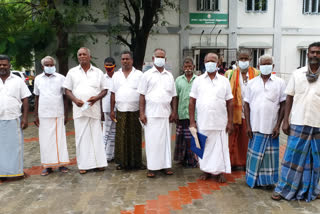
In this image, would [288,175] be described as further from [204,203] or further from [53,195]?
[53,195]

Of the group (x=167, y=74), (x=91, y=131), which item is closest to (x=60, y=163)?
(x=91, y=131)

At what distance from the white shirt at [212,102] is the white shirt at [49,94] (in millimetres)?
2349

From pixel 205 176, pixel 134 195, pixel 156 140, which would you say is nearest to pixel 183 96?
pixel 156 140

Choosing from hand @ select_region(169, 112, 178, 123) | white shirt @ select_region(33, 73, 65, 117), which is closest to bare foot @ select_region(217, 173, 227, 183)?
hand @ select_region(169, 112, 178, 123)

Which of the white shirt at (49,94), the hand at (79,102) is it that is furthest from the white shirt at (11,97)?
the hand at (79,102)

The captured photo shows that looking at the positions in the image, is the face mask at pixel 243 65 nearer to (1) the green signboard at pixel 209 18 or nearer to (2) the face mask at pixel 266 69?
(2) the face mask at pixel 266 69

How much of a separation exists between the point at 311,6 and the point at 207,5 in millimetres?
5676

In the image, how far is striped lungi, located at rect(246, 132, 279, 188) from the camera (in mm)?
4250

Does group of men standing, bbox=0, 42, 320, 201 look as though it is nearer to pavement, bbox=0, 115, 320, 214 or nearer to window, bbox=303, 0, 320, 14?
pavement, bbox=0, 115, 320, 214

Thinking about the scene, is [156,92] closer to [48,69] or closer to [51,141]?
[48,69]

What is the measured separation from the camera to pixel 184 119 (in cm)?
546

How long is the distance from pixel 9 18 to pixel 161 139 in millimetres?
8137

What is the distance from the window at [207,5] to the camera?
612 inches

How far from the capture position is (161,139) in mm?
4949
